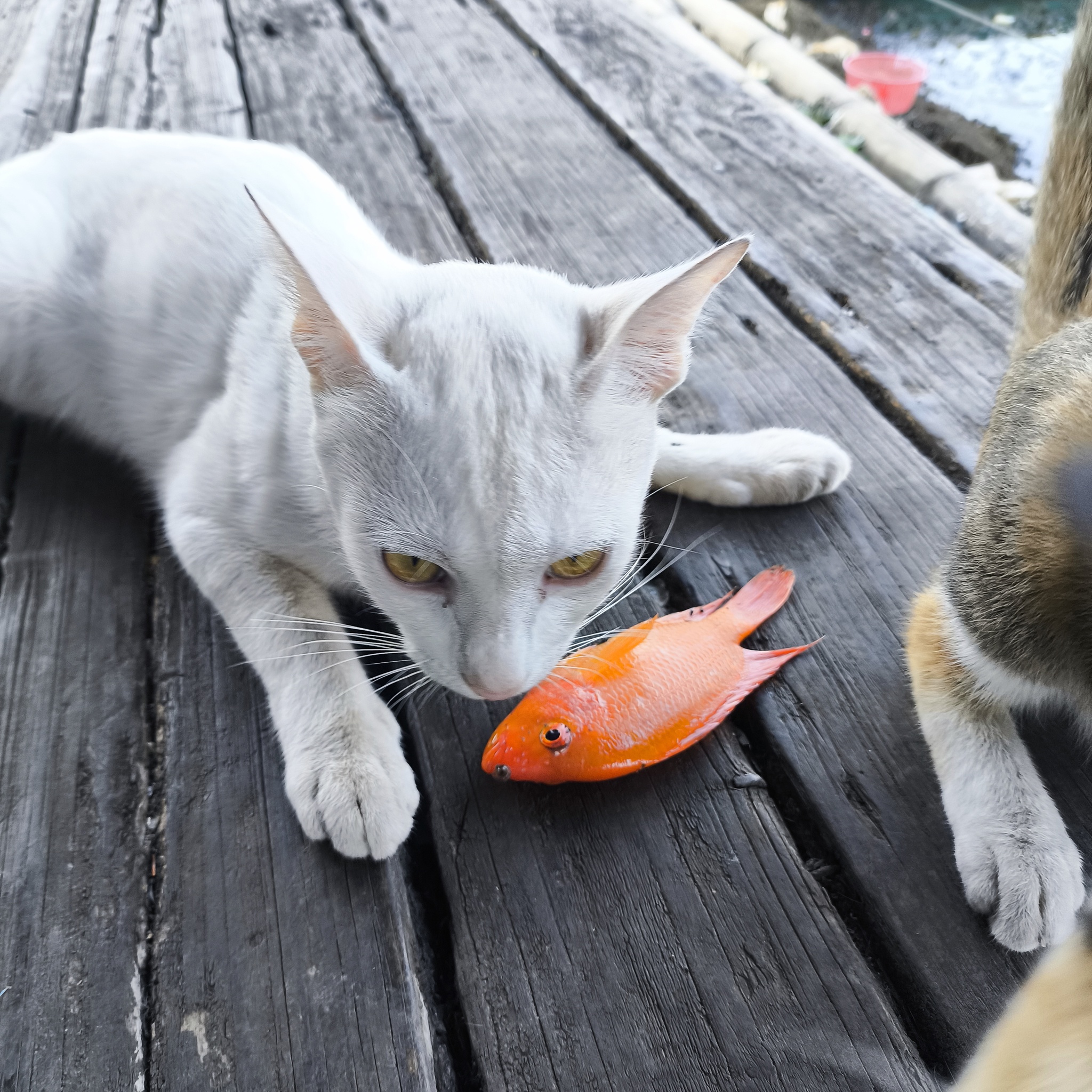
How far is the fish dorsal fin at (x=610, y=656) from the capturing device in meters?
1.09

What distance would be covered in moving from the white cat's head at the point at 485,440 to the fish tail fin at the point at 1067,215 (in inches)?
26.5

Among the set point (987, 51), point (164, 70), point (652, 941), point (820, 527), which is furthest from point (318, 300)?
point (987, 51)

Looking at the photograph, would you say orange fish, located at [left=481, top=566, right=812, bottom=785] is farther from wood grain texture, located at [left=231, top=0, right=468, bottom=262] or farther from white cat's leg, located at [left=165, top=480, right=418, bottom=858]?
wood grain texture, located at [left=231, top=0, right=468, bottom=262]

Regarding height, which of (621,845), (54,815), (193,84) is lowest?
(54,815)

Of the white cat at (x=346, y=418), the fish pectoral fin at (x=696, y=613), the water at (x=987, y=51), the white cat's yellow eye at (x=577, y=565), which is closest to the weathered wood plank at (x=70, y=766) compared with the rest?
the white cat at (x=346, y=418)

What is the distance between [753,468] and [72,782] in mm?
1080

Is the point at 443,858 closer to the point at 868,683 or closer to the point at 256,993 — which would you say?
the point at 256,993

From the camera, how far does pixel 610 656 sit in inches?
43.9

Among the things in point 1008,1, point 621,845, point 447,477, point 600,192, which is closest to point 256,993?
point 621,845

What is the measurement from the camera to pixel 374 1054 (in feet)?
2.77

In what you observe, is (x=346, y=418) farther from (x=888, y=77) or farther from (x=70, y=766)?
(x=888, y=77)

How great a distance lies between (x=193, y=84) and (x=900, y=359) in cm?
224

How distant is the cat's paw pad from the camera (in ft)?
3.22

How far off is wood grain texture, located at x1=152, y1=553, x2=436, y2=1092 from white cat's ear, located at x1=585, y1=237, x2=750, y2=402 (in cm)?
65
